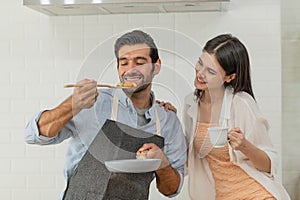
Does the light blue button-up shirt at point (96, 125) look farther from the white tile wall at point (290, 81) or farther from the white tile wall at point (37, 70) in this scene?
the white tile wall at point (290, 81)

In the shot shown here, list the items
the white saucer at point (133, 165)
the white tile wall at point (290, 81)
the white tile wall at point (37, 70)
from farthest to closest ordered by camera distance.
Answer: the white tile wall at point (290, 81), the white tile wall at point (37, 70), the white saucer at point (133, 165)

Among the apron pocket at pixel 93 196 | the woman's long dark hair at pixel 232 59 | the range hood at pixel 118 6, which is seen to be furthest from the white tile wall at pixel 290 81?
the apron pocket at pixel 93 196

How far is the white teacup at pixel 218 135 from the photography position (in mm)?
2320

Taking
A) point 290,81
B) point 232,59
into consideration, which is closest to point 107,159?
point 232,59

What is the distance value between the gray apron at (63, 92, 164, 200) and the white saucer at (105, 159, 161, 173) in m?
0.02

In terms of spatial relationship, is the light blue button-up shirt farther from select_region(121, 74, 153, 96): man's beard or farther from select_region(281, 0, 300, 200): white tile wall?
select_region(281, 0, 300, 200): white tile wall

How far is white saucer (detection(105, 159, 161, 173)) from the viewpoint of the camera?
2.24 meters

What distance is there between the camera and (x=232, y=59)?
242 cm

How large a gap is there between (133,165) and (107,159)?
0.32ft

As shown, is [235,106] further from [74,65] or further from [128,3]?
[74,65]

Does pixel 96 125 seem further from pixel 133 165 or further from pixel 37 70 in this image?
pixel 37 70

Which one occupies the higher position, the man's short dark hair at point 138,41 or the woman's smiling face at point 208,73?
the man's short dark hair at point 138,41

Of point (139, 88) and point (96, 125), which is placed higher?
point (139, 88)

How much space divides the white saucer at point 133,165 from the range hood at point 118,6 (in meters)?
0.70
